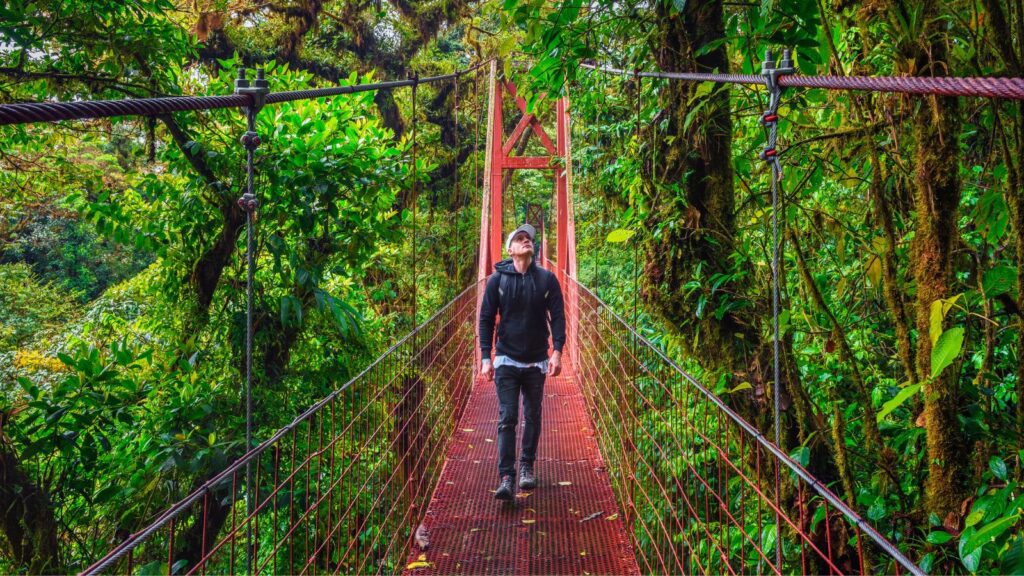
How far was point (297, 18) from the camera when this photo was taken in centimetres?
567

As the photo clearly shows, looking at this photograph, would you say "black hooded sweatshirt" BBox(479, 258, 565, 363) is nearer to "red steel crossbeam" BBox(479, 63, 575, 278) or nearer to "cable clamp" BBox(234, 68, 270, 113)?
"cable clamp" BBox(234, 68, 270, 113)

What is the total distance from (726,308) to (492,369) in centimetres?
97

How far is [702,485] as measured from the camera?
2.37m

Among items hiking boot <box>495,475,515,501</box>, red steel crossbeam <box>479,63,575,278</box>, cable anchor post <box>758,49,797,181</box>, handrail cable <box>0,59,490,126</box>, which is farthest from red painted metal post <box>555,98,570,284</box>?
handrail cable <box>0,59,490,126</box>

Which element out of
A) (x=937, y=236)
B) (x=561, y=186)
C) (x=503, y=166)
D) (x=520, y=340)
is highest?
(x=503, y=166)

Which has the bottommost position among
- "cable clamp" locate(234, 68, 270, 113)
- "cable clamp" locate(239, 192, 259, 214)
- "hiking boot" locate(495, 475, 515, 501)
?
"hiking boot" locate(495, 475, 515, 501)

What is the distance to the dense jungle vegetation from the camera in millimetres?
1107

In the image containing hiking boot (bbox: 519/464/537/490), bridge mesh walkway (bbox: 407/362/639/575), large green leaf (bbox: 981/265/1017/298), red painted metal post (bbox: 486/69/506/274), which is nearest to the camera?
large green leaf (bbox: 981/265/1017/298)

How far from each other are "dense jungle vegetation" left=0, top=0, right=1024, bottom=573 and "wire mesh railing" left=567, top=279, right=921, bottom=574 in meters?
0.12

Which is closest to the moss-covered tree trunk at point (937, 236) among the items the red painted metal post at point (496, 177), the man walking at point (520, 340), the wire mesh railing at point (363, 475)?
the wire mesh railing at point (363, 475)

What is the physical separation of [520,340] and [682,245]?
2.37 feet

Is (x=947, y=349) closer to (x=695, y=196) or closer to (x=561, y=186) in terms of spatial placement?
(x=695, y=196)

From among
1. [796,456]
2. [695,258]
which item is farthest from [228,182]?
[796,456]

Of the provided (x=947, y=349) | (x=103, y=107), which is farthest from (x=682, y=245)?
(x=103, y=107)
